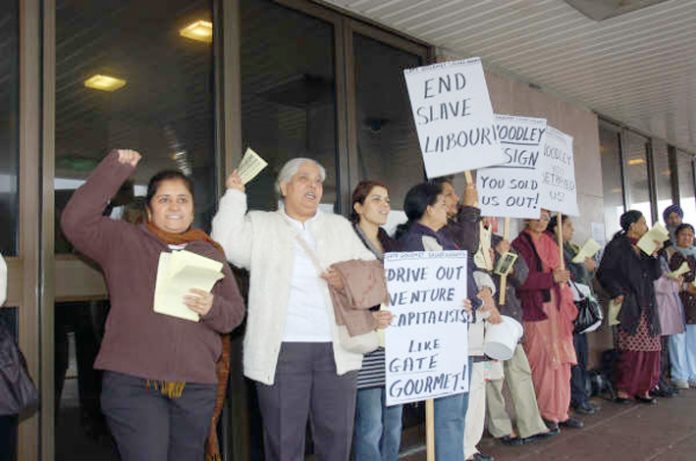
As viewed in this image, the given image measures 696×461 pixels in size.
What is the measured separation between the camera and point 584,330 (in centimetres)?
528

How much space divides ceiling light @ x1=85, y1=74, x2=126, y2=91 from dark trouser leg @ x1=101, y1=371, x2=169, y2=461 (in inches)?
57.3

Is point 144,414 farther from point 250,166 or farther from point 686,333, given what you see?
point 686,333

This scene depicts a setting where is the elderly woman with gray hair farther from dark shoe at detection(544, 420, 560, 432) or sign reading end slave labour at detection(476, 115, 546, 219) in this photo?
dark shoe at detection(544, 420, 560, 432)

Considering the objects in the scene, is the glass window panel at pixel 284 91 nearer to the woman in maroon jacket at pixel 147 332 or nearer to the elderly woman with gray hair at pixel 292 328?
the elderly woman with gray hair at pixel 292 328

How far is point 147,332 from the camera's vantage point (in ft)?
7.36

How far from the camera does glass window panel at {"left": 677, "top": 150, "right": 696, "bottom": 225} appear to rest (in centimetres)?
955

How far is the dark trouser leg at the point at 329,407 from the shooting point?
2713mm

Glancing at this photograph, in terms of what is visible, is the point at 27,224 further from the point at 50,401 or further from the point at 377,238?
the point at 377,238

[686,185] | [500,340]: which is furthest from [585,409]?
[686,185]

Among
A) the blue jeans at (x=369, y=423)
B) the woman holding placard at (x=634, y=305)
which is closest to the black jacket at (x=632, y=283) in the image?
the woman holding placard at (x=634, y=305)

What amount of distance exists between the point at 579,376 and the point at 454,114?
3214mm

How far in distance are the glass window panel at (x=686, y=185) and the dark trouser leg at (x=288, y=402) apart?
8.68 metres

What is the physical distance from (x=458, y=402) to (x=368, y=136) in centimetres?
208

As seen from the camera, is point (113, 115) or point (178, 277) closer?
point (178, 277)
